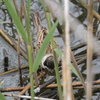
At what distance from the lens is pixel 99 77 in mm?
3727

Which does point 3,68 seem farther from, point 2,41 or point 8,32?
point 8,32

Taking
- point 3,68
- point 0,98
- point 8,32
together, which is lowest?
point 3,68

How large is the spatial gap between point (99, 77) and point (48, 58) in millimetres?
1098

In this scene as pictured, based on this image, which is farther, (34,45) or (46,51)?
(34,45)

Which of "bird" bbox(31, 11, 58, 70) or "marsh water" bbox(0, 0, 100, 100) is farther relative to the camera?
"bird" bbox(31, 11, 58, 70)

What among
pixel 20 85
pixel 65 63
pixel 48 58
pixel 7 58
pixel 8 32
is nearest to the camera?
pixel 65 63

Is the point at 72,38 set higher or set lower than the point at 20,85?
higher

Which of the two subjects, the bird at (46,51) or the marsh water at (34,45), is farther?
the bird at (46,51)

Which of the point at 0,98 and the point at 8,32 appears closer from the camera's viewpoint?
the point at 0,98

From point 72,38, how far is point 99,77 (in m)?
1.47

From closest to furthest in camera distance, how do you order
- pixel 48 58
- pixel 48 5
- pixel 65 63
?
pixel 65 63 < pixel 48 5 < pixel 48 58

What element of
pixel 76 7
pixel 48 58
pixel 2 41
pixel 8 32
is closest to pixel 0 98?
pixel 48 58

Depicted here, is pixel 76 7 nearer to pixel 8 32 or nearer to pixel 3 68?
pixel 8 32

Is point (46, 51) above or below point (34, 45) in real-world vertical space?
below
